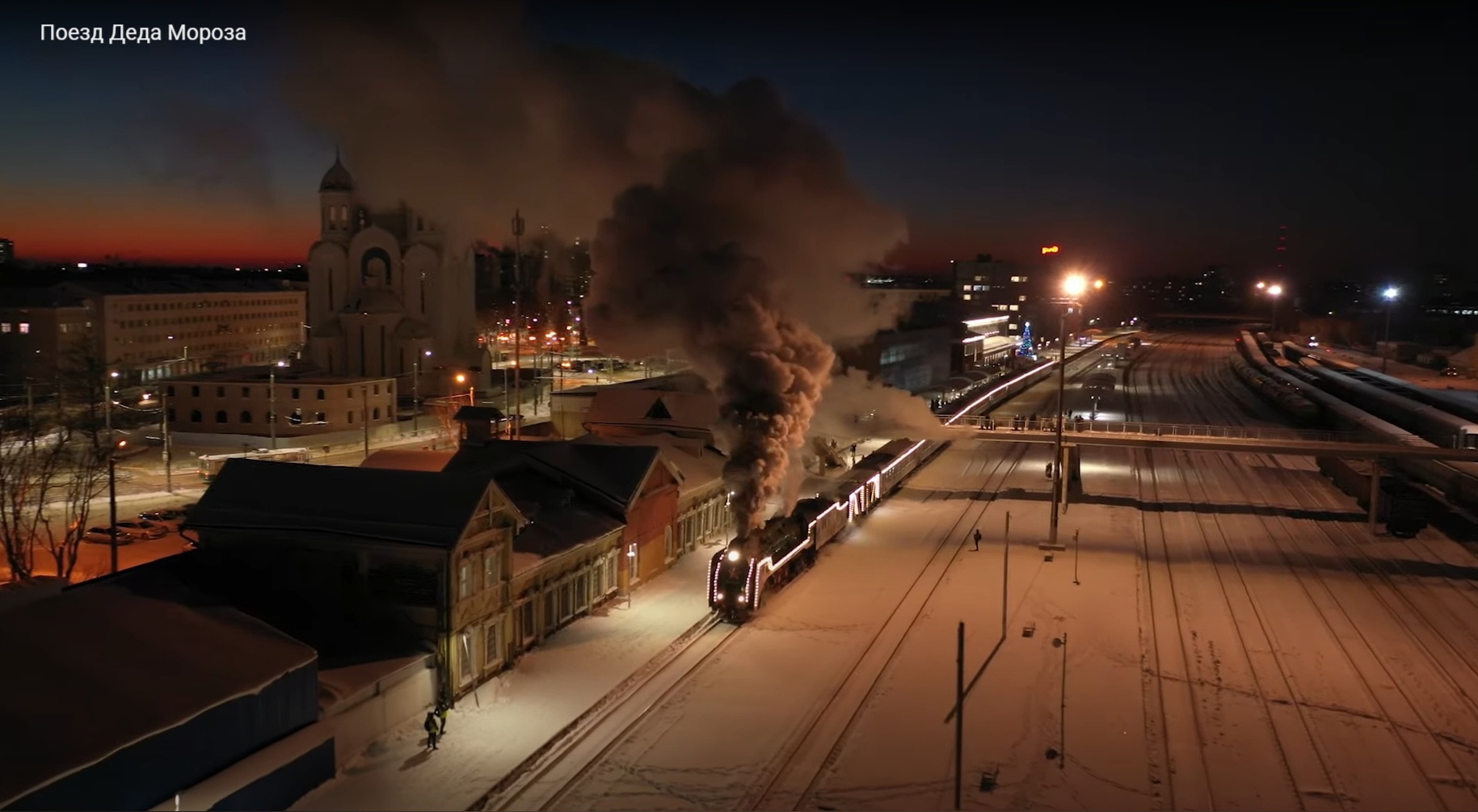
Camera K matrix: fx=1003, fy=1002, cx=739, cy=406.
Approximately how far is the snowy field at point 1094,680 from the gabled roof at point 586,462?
5.58 metres

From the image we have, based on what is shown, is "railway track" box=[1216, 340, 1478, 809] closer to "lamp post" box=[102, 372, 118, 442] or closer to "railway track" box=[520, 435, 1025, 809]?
"railway track" box=[520, 435, 1025, 809]

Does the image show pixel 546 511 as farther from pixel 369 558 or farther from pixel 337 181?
pixel 337 181

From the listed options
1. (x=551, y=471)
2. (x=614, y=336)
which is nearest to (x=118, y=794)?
(x=551, y=471)

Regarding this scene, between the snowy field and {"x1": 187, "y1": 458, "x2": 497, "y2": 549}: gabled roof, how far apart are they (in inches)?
242

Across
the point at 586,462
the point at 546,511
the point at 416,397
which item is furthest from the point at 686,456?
the point at 416,397

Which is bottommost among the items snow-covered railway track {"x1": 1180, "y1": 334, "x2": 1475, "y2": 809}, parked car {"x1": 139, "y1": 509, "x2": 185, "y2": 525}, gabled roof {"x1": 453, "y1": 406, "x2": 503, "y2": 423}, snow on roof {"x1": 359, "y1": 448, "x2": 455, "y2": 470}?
snow-covered railway track {"x1": 1180, "y1": 334, "x2": 1475, "y2": 809}

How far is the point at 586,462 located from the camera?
30.8m

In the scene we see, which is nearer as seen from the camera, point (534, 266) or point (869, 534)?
point (869, 534)

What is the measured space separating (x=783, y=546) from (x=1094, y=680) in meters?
9.85

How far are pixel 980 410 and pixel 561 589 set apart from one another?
52.7 metres

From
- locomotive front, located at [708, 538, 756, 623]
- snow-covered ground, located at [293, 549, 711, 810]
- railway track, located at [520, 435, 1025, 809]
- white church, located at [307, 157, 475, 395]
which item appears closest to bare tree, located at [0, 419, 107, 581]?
snow-covered ground, located at [293, 549, 711, 810]

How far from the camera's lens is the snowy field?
18094 millimetres

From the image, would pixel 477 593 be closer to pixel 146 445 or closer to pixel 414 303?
pixel 146 445

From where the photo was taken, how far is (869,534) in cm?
3947
